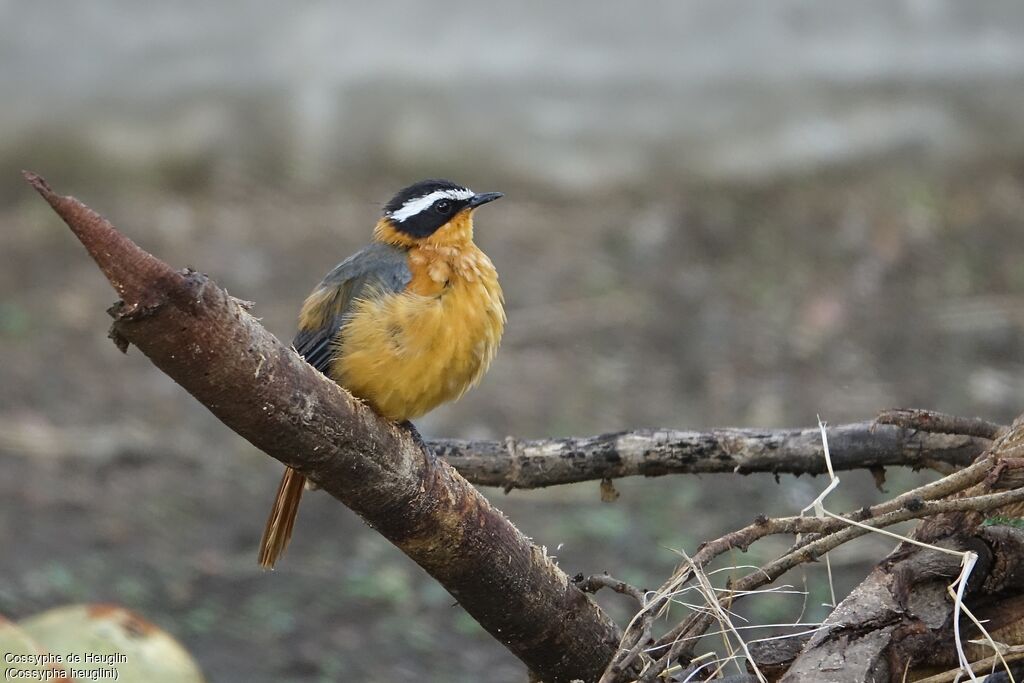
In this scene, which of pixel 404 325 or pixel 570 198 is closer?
pixel 404 325

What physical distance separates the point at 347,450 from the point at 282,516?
1.28 m

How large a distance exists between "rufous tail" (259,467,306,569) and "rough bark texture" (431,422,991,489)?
2.29 ft

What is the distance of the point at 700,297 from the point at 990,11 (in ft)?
10.5

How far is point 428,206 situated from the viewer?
427 centimetres

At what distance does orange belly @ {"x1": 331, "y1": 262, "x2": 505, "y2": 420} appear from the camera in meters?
3.57

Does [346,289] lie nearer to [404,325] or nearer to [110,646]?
[404,325]

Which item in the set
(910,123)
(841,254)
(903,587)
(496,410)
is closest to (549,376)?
(496,410)

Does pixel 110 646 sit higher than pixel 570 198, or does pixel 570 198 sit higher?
pixel 570 198

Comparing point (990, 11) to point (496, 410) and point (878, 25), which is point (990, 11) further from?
point (496, 410)

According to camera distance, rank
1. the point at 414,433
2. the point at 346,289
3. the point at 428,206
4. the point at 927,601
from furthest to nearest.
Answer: the point at 428,206 < the point at 346,289 < the point at 414,433 < the point at 927,601

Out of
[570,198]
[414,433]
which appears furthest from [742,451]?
[570,198]

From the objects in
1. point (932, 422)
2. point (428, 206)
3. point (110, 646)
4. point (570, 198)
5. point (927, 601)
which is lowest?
point (927, 601)

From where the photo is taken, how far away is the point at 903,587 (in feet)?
9.64

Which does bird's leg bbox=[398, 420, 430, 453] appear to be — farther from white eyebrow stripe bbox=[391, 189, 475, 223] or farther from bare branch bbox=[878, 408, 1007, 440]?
bare branch bbox=[878, 408, 1007, 440]
